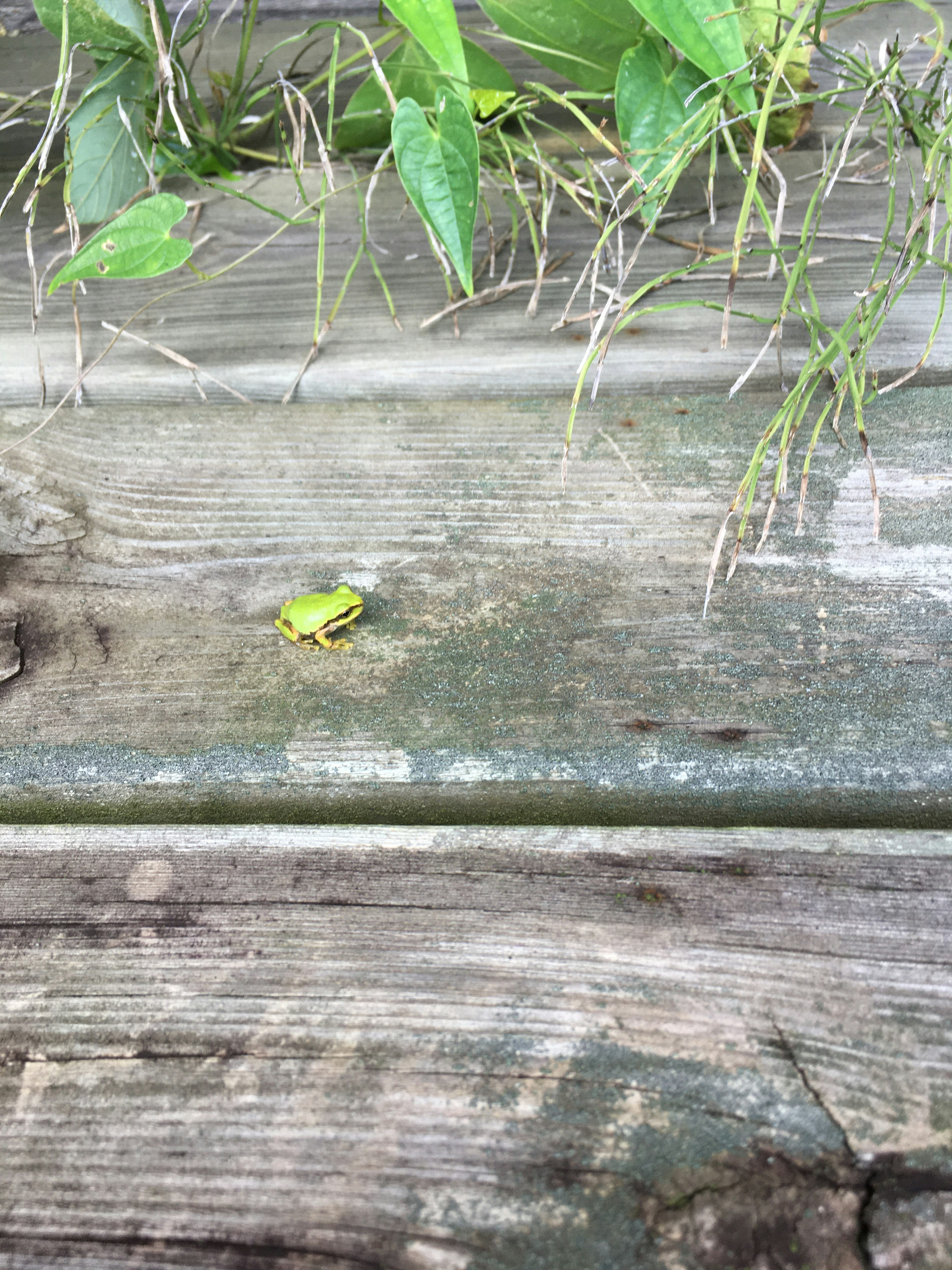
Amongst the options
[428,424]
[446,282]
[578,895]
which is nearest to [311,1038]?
[578,895]

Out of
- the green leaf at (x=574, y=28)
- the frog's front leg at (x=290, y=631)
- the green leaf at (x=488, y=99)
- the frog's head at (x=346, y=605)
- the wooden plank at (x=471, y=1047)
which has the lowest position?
the wooden plank at (x=471, y=1047)

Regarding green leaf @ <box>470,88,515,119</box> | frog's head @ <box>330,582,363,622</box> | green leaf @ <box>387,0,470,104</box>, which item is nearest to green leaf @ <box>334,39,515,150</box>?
green leaf @ <box>470,88,515,119</box>

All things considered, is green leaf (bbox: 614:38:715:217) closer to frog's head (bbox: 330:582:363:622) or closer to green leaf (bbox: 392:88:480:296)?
green leaf (bbox: 392:88:480:296)

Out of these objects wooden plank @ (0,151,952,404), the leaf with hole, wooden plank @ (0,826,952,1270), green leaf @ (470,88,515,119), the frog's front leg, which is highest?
the leaf with hole

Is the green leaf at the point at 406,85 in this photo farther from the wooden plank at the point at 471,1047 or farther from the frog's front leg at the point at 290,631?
the wooden plank at the point at 471,1047

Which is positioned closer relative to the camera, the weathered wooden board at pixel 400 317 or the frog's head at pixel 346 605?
the frog's head at pixel 346 605

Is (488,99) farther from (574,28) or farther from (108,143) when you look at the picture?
(108,143)

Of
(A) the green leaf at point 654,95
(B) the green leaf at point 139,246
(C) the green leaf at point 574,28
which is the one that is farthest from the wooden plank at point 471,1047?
(C) the green leaf at point 574,28
